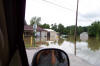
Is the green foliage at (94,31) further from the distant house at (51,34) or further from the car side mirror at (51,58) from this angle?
the car side mirror at (51,58)

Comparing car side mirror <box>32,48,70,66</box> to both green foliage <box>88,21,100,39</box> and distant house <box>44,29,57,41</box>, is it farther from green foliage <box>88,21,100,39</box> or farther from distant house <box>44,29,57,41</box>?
green foliage <box>88,21,100,39</box>

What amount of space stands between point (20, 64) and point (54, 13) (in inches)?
147

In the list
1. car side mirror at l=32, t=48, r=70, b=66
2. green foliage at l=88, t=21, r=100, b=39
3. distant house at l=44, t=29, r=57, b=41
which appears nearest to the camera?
car side mirror at l=32, t=48, r=70, b=66

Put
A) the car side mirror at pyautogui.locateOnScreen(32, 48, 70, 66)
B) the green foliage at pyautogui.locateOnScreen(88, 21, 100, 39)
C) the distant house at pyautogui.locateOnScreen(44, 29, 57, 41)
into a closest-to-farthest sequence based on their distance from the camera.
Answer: the car side mirror at pyautogui.locateOnScreen(32, 48, 70, 66)
the green foliage at pyautogui.locateOnScreen(88, 21, 100, 39)
the distant house at pyautogui.locateOnScreen(44, 29, 57, 41)

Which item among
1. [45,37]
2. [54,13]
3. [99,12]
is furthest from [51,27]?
Result: [99,12]

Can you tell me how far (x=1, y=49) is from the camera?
0.54 m

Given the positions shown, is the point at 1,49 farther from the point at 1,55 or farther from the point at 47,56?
the point at 47,56

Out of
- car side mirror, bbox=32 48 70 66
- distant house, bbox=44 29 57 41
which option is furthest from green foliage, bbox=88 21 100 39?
car side mirror, bbox=32 48 70 66

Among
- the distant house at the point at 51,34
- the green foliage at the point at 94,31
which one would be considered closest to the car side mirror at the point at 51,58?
the distant house at the point at 51,34

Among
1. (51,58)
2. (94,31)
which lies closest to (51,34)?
(94,31)

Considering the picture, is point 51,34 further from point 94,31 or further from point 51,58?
point 51,58

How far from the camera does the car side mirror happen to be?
Answer: 0.55 metres

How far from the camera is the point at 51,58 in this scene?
0.58m

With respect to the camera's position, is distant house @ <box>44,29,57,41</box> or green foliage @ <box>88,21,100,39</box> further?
distant house @ <box>44,29,57,41</box>
